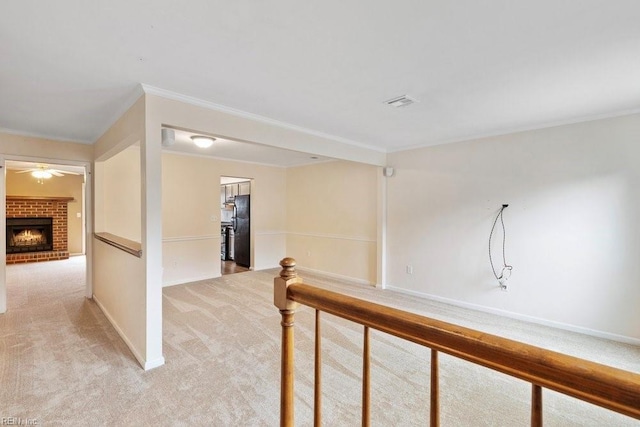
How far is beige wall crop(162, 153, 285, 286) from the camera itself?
4.99 metres

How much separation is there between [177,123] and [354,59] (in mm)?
1555

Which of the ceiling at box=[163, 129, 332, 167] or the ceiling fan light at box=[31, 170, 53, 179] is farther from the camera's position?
the ceiling fan light at box=[31, 170, 53, 179]

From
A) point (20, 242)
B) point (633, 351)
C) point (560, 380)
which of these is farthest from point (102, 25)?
point (20, 242)

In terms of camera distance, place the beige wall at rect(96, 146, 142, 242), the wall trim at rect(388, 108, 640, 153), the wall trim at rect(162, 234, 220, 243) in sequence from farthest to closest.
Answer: the wall trim at rect(162, 234, 220, 243)
the beige wall at rect(96, 146, 142, 242)
the wall trim at rect(388, 108, 640, 153)

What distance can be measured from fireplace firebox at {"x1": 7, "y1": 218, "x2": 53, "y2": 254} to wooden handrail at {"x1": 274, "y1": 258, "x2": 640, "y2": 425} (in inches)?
364

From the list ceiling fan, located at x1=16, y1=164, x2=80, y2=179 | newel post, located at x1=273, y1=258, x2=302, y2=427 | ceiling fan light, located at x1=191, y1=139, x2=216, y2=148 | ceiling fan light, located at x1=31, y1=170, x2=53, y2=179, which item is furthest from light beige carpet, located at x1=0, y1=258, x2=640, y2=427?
ceiling fan light, located at x1=31, y1=170, x2=53, y2=179

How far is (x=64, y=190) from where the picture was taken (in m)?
7.60

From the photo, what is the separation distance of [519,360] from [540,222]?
354cm

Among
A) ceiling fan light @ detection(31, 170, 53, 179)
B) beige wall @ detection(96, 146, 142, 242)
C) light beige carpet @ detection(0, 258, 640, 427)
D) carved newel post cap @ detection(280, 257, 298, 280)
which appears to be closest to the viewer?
carved newel post cap @ detection(280, 257, 298, 280)

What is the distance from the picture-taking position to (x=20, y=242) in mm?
7078

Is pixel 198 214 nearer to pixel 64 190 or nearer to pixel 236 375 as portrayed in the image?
pixel 236 375

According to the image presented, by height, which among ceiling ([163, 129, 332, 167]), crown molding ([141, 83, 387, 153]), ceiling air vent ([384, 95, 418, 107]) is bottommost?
crown molding ([141, 83, 387, 153])

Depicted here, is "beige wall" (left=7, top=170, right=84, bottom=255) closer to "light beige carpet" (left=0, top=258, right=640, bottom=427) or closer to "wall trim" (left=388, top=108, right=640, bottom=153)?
"light beige carpet" (left=0, top=258, right=640, bottom=427)

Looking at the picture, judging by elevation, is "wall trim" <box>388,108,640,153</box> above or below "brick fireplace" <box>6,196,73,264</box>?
above
